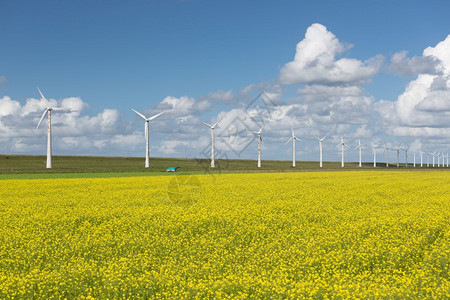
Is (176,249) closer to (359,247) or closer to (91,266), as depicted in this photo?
(91,266)

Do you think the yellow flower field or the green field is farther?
the green field

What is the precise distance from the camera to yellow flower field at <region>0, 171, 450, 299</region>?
32.2 feet

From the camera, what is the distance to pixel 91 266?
460 inches

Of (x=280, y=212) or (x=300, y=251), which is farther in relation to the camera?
(x=280, y=212)

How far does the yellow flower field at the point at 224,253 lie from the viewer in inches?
387

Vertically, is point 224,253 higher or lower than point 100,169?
lower

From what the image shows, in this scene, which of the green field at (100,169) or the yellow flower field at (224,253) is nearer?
the yellow flower field at (224,253)

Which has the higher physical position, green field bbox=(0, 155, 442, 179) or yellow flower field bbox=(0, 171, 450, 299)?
green field bbox=(0, 155, 442, 179)

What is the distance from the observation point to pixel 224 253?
13000mm

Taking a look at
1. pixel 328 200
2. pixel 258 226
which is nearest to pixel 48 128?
pixel 328 200

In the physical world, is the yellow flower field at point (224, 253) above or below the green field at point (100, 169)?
below

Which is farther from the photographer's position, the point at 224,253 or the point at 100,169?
the point at 100,169

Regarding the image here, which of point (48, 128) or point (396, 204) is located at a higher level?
point (48, 128)

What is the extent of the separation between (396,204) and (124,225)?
17631mm
